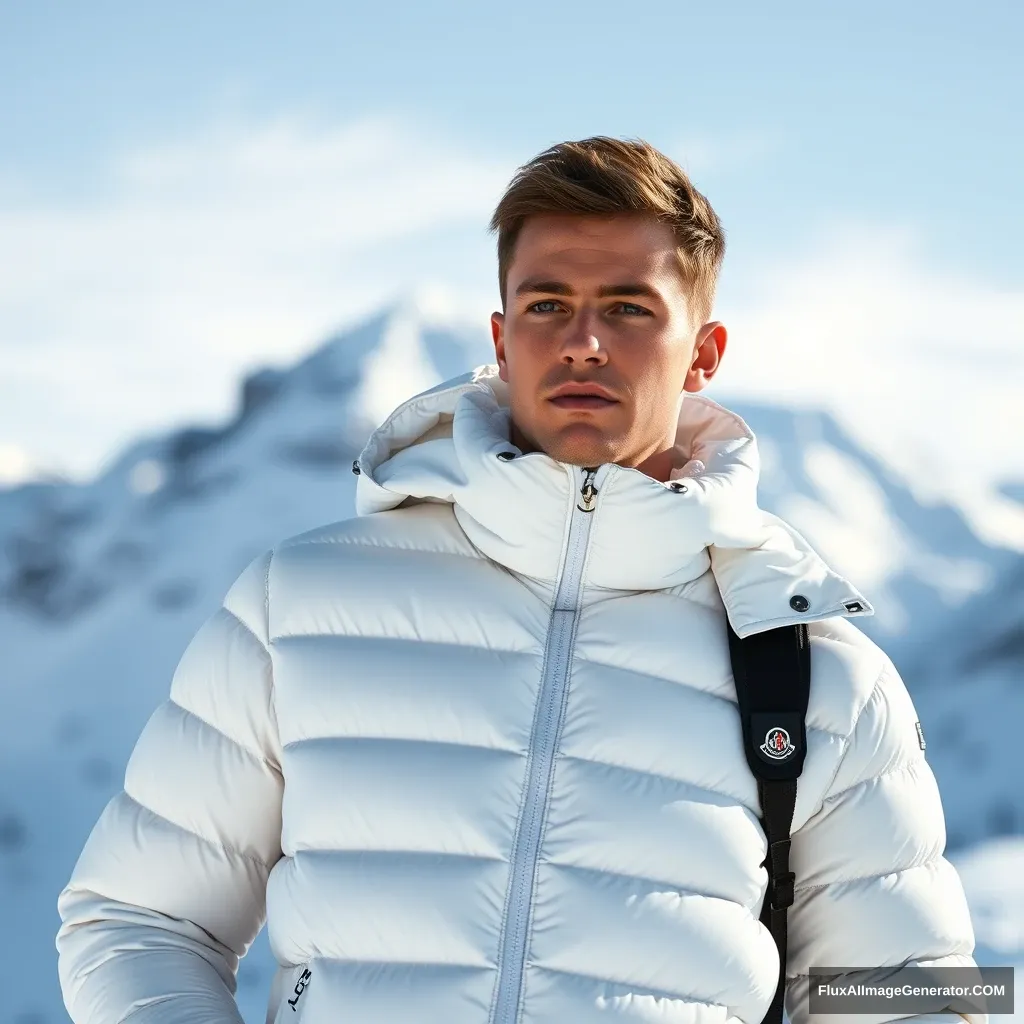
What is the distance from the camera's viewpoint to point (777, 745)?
2129mm

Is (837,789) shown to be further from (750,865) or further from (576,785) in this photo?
(576,785)

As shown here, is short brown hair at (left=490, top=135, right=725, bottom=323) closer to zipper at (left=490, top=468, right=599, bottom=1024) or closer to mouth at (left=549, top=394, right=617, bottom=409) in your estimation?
mouth at (left=549, top=394, right=617, bottom=409)

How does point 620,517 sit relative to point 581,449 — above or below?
below

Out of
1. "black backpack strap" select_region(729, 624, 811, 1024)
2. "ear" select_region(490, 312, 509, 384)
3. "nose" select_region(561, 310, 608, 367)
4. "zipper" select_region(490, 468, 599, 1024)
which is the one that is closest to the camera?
"zipper" select_region(490, 468, 599, 1024)

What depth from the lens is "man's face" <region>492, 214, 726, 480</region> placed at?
2229mm

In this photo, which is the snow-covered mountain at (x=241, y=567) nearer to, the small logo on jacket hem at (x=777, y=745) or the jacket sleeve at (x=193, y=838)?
the jacket sleeve at (x=193, y=838)

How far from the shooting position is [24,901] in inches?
908

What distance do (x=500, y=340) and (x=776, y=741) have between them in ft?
3.06

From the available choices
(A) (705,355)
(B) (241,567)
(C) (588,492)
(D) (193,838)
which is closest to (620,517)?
(C) (588,492)

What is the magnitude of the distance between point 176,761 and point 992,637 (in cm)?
2280

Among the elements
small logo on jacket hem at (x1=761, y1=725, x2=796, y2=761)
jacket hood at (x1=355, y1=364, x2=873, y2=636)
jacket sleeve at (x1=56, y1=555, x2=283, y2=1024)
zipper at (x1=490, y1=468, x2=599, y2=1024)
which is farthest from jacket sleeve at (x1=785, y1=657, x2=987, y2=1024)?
jacket sleeve at (x1=56, y1=555, x2=283, y2=1024)

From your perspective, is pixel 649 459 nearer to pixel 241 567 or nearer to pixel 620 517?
pixel 620 517

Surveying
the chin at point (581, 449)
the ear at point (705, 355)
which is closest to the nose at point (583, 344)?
the chin at point (581, 449)

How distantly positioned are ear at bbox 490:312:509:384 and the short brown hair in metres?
0.05
